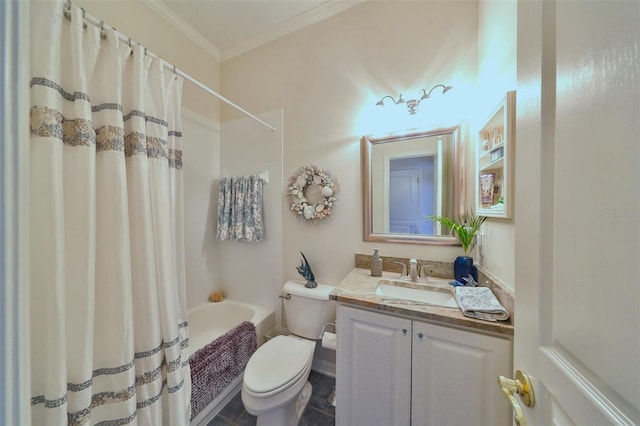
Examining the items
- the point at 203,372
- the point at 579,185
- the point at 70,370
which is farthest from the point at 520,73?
the point at 203,372

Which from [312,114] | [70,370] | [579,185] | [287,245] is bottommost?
[70,370]

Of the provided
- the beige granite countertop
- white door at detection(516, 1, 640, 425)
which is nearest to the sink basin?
the beige granite countertop

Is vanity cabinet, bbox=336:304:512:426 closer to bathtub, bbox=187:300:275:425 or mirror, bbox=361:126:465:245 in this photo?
mirror, bbox=361:126:465:245

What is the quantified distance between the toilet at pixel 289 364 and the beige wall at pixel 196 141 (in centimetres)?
93

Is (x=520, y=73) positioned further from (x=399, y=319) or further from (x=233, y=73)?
(x=233, y=73)

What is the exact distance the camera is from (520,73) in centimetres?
52

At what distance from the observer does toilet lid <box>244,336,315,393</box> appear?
110cm

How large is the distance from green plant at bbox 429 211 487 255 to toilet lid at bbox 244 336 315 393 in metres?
1.16

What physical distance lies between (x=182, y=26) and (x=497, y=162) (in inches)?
98.9

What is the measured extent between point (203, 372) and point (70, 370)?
28.0 inches

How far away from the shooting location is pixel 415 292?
4.09ft

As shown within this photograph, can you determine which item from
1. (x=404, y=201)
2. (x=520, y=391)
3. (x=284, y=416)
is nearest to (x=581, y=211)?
(x=520, y=391)

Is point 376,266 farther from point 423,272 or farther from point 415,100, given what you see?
point 415,100
